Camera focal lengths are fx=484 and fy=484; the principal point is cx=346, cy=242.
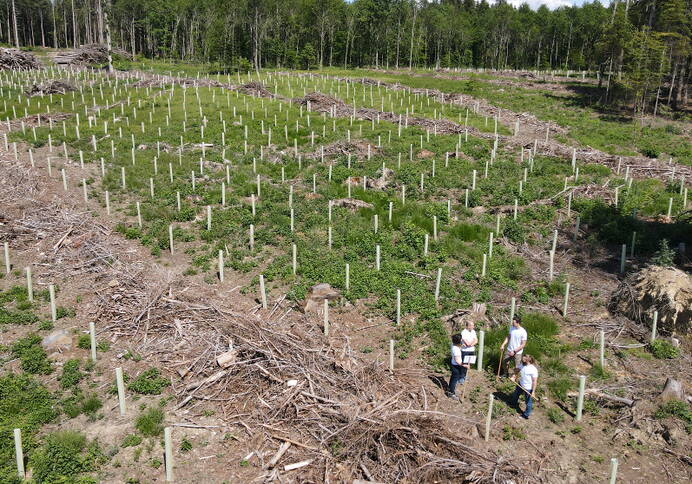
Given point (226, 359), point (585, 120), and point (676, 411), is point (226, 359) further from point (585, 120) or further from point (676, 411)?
point (585, 120)

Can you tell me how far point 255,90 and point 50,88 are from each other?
18.7 metres

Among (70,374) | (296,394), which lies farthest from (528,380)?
(70,374)

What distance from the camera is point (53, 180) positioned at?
24016 millimetres

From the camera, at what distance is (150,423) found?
10.0 metres

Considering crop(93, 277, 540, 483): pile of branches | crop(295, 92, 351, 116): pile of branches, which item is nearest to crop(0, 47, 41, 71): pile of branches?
crop(295, 92, 351, 116): pile of branches

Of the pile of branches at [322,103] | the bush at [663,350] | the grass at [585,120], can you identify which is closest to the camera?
the bush at [663,350]

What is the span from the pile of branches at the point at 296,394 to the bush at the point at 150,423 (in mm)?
580

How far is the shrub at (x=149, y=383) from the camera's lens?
1112 centimetres

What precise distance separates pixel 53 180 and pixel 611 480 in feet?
84.4

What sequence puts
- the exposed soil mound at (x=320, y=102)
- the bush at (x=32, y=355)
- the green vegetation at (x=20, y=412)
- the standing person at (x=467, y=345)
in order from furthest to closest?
1. the exposed soil mound at (x=320, y=102)
2. the bush at (x=32, y=355)
3. the standing person at (x=467, y=345)
4. the green vegetation at (x=20, y=412)

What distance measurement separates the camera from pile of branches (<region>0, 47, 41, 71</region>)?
193 ft

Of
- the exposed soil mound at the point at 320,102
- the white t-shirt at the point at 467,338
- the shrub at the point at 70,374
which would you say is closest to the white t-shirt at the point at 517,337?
the white t-shirt at the point at 467,338

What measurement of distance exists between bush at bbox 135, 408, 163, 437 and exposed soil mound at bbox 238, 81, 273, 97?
4233 cm

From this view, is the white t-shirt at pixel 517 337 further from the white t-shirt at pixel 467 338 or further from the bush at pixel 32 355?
the bush at pixel 32 355
